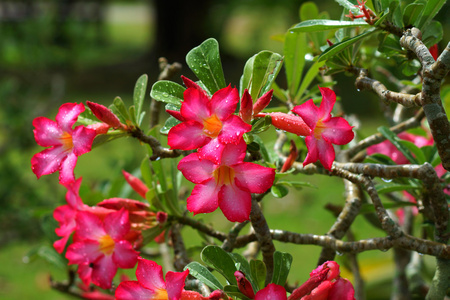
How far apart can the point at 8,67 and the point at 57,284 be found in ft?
30.4

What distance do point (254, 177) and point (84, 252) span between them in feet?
0.90

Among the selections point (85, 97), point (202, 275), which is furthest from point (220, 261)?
point (85, 97)

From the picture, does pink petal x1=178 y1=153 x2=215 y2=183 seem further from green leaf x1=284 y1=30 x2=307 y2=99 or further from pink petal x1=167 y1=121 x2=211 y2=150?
green leaf x1=284 y1=30 x2=307 y2=99

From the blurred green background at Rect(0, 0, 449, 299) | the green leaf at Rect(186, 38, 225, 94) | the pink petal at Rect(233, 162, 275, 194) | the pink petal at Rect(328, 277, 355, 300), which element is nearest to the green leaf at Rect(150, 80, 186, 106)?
the green leaf at Rect(186, 38, 225, 94)

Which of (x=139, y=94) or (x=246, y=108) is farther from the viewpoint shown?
(x=139, y=94)

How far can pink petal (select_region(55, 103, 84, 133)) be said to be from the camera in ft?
1.93

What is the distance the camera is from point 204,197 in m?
0.53

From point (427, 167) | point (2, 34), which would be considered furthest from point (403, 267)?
point (2, 34)

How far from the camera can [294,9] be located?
839 centimetres

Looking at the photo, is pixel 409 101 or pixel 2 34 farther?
pixel 2 34

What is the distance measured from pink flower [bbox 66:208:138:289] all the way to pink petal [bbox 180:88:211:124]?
0.71 ft

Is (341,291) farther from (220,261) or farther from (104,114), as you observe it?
(104,114)

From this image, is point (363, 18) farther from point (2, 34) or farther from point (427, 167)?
point (2, 34)

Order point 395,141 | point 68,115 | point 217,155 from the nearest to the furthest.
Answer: point 217,155 < point 68,115 < point 395,141
